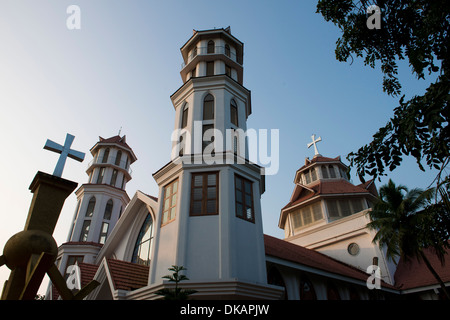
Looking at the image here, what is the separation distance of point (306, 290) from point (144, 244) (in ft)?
26.6

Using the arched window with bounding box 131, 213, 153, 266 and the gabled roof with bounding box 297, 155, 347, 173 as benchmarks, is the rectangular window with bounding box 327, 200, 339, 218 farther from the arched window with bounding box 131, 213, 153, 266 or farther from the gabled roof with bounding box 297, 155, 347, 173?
the arched window with bounding box 131, 213, 153, 266

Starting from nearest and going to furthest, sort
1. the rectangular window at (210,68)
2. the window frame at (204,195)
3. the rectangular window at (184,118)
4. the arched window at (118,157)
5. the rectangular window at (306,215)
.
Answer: the window frame at (204,195)
the rectangular window at (184,118)
the rectangular window at (210,68)
the rectangular window at (306,215)
the arched window at (118,157)

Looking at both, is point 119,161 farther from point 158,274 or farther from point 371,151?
point 371,151

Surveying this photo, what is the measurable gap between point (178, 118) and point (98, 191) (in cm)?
1468

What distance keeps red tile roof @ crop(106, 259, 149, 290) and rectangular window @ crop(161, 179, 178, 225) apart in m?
2.17

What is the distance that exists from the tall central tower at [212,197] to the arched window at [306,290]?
4.69 m

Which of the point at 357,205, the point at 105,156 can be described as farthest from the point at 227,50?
the point at 105,156

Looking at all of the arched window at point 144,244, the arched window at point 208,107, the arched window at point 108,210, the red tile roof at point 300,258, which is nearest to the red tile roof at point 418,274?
the red tile roof at point 300,258

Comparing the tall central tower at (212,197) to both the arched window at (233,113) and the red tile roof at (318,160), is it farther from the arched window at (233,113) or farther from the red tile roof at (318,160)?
the red tile roof at (318,160)

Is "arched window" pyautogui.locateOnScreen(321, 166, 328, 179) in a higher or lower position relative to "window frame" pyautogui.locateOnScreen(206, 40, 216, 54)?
Result: lower

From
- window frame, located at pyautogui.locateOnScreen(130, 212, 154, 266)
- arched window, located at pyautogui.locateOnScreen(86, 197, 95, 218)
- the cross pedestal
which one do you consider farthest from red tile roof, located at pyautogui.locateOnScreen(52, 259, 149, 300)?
arched window, located at pyautogui.locateOnScreen(86, 197, 95, 218)

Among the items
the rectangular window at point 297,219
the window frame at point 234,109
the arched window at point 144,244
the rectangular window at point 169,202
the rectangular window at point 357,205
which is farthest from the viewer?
the rectangular window at point 297,219

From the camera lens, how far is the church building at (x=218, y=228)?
35.4ft

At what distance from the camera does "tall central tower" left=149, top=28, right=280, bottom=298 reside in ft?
34.4
